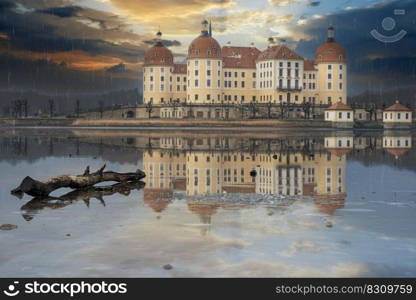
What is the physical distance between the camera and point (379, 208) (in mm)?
16141

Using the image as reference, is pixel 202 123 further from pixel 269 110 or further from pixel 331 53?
pixel 331 53

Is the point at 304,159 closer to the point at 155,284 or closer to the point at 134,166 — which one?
the point at 134,166

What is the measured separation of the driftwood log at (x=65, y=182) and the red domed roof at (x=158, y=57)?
112 metres

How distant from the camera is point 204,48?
12269cm

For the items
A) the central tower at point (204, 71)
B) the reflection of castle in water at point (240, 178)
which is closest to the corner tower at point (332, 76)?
the central tower at point (204, 71)

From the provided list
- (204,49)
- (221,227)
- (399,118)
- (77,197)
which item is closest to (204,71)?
(204,49)

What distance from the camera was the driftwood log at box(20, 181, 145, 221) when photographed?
53.4 feet

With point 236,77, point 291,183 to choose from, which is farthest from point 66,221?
point 236,77

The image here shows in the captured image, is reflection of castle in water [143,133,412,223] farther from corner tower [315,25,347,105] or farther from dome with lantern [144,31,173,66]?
dome with lantern [144,31,173,66]

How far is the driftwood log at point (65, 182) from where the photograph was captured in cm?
1816

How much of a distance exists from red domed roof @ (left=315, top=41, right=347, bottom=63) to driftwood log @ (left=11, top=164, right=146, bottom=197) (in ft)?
365

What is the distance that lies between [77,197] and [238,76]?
11271 cm

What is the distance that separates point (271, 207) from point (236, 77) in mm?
114449

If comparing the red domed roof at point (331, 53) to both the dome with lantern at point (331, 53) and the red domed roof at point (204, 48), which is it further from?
the red domed roof at point (204, 48)
